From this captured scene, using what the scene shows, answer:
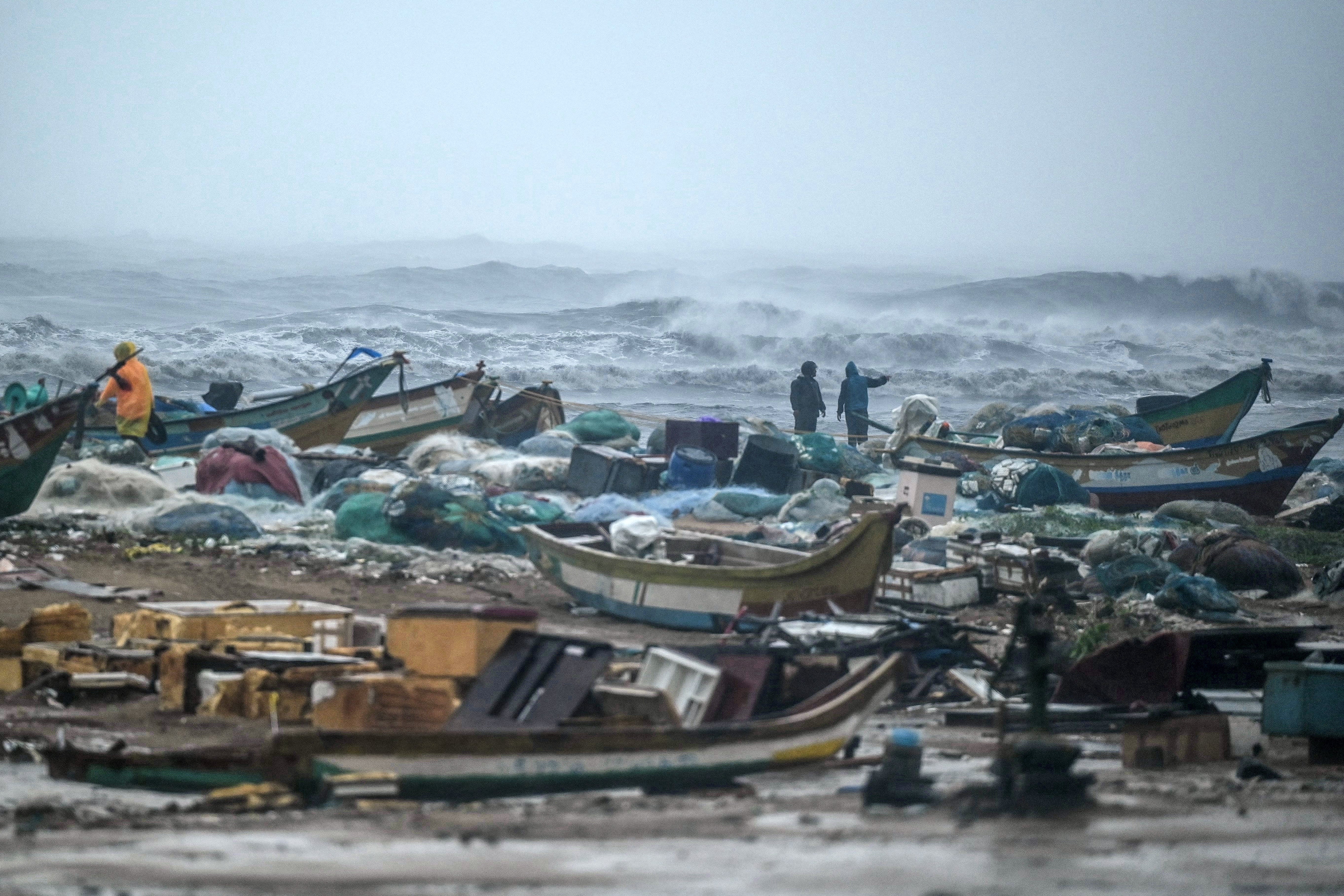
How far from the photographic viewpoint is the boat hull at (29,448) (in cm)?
1108

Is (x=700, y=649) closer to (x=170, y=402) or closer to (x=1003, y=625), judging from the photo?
(x=1003, y=625)

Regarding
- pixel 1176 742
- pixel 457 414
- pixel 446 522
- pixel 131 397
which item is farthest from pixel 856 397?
pixel 1176 742

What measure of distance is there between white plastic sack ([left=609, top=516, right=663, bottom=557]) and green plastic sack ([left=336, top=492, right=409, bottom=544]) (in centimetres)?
227

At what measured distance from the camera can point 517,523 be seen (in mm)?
11539

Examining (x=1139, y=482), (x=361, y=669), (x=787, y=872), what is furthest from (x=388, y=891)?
(x=1139, y=482)

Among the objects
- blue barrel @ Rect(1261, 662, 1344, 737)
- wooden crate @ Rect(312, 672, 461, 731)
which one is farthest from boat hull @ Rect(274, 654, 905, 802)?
blue barrel @ Rect(1261, 662, 1344, 737)

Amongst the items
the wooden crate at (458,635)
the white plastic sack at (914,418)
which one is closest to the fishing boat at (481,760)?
the wooden crate at (458,635)

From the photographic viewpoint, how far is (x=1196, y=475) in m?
15.0

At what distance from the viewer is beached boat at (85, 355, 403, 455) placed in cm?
1528

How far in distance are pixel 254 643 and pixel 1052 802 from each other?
12.0ft

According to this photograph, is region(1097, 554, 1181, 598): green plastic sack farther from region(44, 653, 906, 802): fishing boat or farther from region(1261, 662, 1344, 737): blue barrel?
region(44, 653, 906, 802): fishing boat

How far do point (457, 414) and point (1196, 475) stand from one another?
26.2ft

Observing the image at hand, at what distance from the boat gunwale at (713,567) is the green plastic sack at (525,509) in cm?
213

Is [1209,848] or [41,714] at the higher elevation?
[1209,848]
